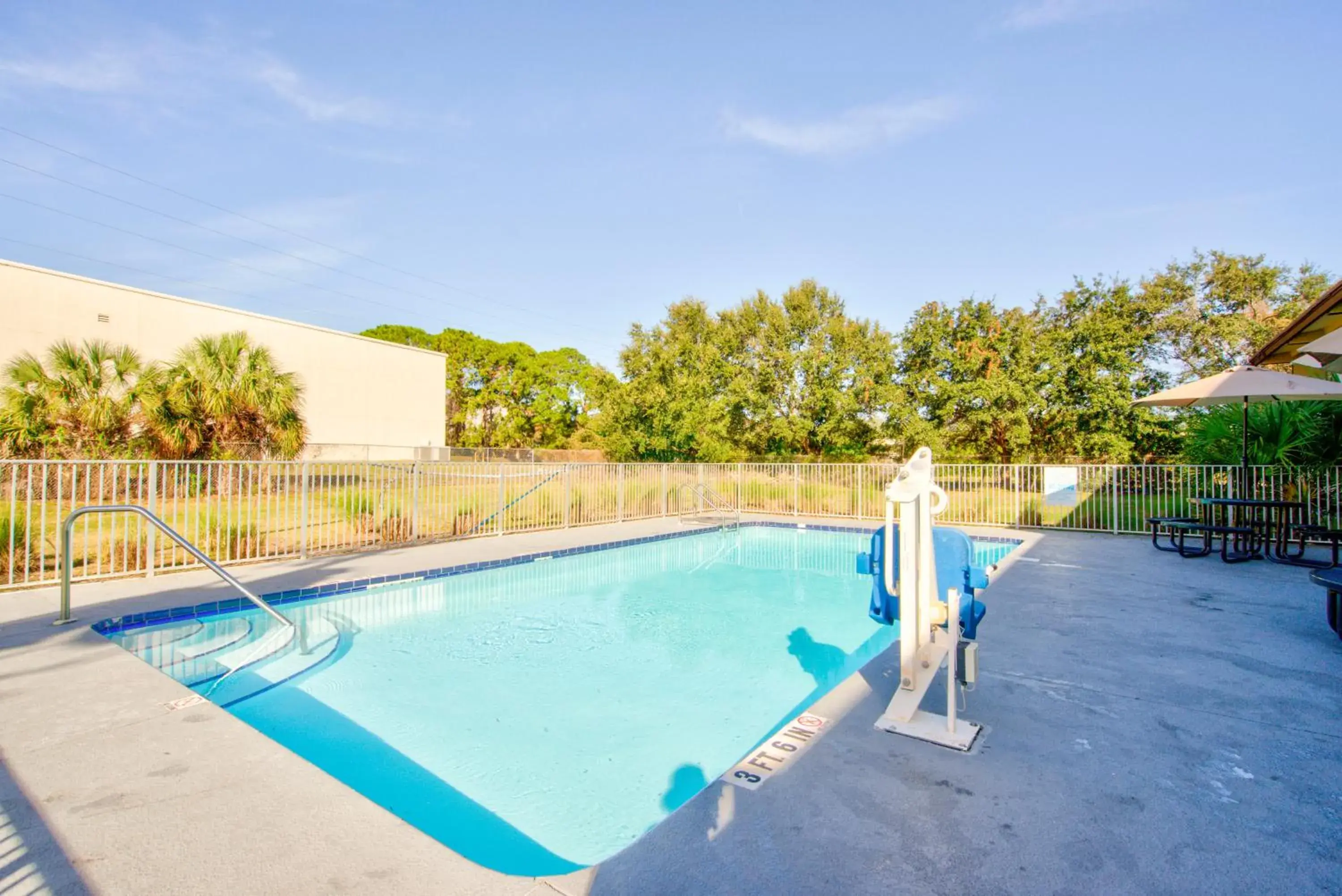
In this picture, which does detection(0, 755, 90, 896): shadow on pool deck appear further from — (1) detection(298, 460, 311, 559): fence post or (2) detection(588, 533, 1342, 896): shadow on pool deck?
(1) detection(298, 460, 311, 559): fence post

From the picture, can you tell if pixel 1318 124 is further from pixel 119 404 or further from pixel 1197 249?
pixel 119 404

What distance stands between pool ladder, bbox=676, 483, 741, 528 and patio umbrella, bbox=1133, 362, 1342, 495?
6.95m

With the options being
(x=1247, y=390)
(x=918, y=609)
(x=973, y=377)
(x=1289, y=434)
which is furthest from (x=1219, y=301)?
(x=918, y=609)

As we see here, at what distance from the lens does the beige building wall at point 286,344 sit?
1631cm

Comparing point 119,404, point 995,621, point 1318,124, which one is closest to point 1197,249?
point 1318,124

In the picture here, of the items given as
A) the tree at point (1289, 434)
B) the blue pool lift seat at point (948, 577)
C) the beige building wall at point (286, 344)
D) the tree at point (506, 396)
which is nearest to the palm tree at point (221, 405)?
the beige building wall at point (286, 344)

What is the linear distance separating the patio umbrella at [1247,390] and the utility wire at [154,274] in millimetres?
27986

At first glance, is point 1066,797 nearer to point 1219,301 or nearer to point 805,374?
point 805,374

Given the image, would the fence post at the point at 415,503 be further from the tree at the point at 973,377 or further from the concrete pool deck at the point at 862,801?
the tree at the point at 973,377

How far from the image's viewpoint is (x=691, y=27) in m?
10.5

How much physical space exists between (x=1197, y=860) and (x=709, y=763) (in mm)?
2046

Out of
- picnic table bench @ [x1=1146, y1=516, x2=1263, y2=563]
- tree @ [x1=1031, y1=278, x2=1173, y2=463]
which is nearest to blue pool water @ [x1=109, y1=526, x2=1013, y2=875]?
picnic table bench @ [x1=1146, y1=516, x2=1263, y2=563]

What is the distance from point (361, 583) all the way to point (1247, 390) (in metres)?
9.80

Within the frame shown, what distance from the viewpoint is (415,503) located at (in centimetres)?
858
